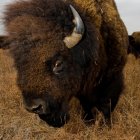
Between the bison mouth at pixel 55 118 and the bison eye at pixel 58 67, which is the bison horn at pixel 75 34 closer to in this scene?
the bison eye at pixel 58 67

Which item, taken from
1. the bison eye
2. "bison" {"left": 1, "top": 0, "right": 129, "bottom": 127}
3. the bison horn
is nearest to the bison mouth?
"bison" {"left": 1, "top": 0, "right": 129, "bottom": 127}

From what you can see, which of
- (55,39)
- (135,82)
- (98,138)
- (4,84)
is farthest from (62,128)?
(135,82)

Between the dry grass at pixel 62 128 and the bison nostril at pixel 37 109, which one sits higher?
the bison nostril at pixel 37 109

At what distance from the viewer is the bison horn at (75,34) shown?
4.86 metres

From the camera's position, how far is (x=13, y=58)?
465 cm

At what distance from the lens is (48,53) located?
15.2ft

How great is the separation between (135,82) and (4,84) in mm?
2841

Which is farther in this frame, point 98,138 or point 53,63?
point 98,138

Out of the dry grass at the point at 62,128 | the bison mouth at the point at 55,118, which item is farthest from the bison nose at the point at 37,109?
the dry grass at the point at 62,128

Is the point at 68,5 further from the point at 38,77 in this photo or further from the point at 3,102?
the point at 3,102

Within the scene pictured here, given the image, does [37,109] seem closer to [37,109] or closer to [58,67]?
[37,109]

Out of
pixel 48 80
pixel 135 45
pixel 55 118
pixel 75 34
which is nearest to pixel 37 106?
pixel 48 80

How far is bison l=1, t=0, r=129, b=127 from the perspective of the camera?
4516mm

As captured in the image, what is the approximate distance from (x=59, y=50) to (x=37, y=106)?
799mm
